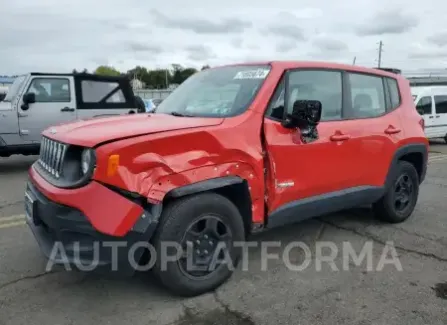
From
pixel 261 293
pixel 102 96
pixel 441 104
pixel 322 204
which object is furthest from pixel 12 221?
pixel 441 104

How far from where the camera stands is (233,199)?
3.50 meters

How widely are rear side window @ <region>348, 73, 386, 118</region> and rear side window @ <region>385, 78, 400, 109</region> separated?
143mm

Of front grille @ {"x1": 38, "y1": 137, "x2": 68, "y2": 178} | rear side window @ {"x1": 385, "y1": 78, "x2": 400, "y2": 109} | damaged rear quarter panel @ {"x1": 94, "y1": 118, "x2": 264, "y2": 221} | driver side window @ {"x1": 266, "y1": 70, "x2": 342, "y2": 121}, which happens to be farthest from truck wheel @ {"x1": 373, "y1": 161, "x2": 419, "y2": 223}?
front grille @ {"x1": 38, "y1": 137, "x2": 68, "y2": 178}

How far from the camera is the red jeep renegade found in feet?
9.38

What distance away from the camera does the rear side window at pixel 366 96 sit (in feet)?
14.5

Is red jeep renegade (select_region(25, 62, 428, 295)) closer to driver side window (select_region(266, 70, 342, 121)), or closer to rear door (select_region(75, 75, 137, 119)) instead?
driver side window (select_region(266, 70, 342, 121))

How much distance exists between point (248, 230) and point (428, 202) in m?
3.83

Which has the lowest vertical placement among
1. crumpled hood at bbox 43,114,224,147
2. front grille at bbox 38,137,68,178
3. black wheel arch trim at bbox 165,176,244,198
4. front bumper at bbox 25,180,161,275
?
front bumper at bbox 25,180,161,275

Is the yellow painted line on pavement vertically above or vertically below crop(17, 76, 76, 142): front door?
below

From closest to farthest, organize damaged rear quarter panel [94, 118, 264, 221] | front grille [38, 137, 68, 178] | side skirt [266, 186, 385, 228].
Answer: damaged rear quarter panel [94, 118, 264, 221] < front grille [38, 137, 68, 178] < side skirt [266, 186, 385, 228]

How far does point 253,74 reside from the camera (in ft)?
12.6

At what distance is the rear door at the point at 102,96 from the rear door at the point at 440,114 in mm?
10152

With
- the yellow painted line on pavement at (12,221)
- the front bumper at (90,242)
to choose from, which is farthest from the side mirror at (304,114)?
the yellow painted line on pavement at (12,221)

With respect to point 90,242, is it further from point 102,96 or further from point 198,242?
point 102,96
